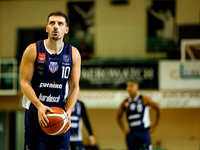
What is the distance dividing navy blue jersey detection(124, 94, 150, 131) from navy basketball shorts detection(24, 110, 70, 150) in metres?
3.90

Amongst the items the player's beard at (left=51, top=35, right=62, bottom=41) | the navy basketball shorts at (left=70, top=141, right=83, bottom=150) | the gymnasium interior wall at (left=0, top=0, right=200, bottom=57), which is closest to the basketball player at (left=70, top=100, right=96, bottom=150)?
the navy basketball shorts at (left=70, top=141, right=83, bottom=150)

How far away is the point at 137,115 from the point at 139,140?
529 mm

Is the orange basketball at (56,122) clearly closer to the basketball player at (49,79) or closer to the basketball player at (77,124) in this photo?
the basketball player at (49,79)

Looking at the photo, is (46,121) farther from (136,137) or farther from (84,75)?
(84,75)

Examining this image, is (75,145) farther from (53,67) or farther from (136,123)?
(53,67)

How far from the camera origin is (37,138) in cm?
318

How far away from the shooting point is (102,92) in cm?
1092

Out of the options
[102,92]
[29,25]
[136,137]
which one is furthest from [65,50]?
[29,25]

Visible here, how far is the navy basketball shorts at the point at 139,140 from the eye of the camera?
6.87 meters

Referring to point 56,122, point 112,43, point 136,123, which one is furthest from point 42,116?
point 112,43

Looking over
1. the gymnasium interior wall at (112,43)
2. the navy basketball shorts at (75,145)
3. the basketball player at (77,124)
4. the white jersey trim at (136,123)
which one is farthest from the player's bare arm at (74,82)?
the gymnasium interior wall at (112,43)

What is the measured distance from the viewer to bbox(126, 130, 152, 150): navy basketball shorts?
22.5 ft

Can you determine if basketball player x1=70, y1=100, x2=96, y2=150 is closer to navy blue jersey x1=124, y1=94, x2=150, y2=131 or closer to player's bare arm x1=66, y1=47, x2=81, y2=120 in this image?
navy blue jersey x1=124, y1=94, x2=150, y2=131

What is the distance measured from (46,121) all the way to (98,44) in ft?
32.7
